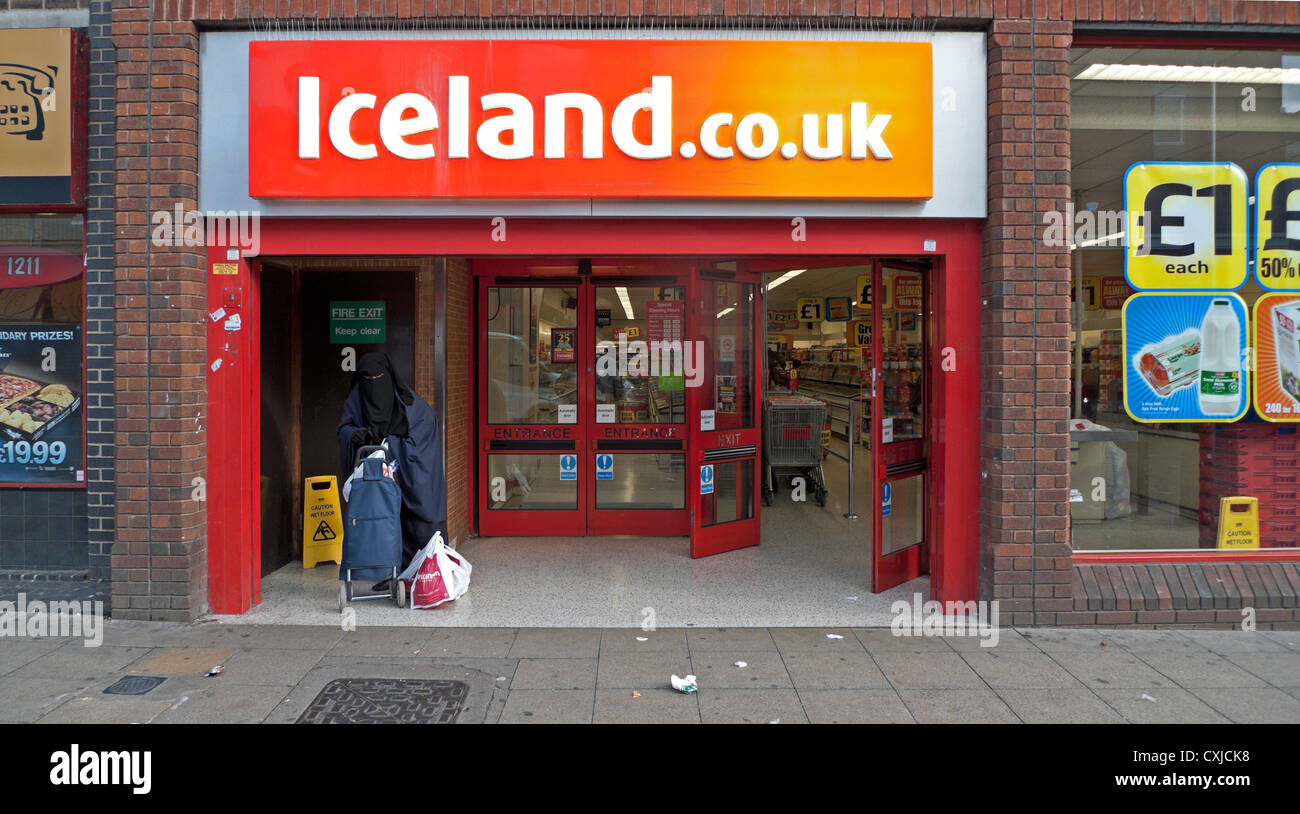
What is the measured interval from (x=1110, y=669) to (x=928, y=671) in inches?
42.6

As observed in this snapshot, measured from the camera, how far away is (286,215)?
5.60 metres

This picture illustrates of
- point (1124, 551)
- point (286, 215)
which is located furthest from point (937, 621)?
point (286, 215)

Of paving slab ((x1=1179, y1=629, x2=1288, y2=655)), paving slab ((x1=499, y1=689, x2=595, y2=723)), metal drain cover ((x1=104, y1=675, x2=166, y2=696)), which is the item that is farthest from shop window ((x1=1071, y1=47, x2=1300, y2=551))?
metal drain cover ((x1=104, y1=675, x2=166, y2=696))

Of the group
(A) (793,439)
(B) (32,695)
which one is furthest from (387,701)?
(A) (793,439)

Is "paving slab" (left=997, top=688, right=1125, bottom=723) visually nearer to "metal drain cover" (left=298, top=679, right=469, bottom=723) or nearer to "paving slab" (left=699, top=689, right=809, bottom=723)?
"paving slab" (left=699, top=689, right=809, bottom=723)

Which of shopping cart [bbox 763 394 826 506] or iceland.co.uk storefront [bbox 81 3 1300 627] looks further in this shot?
shopping cart [bbox 763 394 826 506]

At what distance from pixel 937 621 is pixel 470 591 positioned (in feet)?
11.6

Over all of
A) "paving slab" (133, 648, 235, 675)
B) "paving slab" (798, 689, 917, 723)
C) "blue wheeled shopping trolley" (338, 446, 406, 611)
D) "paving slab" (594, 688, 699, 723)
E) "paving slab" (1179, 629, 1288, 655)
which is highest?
"blue wheeled shopping trolley" (338, 446, 406, 611)

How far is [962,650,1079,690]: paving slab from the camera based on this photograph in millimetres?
4520

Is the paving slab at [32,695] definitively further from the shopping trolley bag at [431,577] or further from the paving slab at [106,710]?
the shopping trolley bag at [431,577]

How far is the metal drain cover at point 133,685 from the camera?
432 centimetres

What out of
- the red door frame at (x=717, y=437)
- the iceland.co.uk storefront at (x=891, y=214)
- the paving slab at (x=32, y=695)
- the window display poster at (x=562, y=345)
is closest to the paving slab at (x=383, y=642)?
the iceland.co.uk storefront at (x=891, y=214)

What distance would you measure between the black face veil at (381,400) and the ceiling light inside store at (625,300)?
3.01m

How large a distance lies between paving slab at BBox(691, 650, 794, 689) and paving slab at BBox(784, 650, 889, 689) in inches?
3.1
